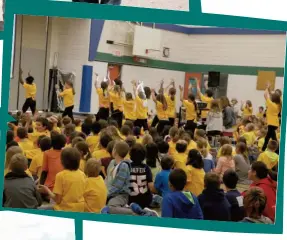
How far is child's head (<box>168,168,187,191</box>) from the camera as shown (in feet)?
7.42

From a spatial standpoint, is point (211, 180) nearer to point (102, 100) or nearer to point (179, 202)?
point (179, 202)

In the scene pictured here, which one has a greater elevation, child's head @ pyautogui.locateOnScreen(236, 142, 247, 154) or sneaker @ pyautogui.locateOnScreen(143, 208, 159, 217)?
child's head @ pyautogui.locateOnScreen(236, 142, 247, 154)

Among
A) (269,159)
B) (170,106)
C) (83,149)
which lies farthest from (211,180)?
(83,149)

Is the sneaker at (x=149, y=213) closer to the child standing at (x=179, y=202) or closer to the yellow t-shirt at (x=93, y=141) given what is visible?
the child standing at (x=179, y=202)

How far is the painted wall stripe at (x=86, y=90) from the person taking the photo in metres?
2.27

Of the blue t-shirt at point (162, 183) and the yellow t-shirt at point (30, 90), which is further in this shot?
the blue t-shirt at point (162, 183)

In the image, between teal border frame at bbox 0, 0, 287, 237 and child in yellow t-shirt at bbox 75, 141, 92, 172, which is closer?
teal border frame at bbox 0, 0, 287, 237

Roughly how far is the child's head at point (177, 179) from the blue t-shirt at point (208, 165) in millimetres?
112

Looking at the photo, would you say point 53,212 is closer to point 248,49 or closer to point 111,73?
point 111,73

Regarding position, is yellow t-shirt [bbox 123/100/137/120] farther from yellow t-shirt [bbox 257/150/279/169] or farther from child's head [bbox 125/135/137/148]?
yellow t-shirt [bbox 257/150/279/169]

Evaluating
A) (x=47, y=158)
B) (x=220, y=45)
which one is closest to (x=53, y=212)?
(x=47, y=158)

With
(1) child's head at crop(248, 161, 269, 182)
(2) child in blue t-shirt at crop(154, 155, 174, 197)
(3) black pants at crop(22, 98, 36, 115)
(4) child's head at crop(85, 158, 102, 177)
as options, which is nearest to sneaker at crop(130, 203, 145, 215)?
(2) child in blue t-shirt at crop(154, 155, 174, 197)

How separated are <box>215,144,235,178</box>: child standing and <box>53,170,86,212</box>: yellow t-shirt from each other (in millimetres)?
640

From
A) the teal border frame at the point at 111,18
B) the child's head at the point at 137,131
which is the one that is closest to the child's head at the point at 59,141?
the teal border frame at the point at 111,18
